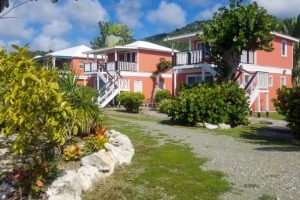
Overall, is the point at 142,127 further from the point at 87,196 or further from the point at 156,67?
the point at 156,67

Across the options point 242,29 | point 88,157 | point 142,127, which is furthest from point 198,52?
point 88,157

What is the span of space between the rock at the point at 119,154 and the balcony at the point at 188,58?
20.2 m

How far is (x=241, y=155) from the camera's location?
11977mm

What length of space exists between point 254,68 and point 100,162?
24.9m

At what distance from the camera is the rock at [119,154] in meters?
10.3

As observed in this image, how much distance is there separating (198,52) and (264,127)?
11330 mm

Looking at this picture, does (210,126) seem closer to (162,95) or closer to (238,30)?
(238,30)

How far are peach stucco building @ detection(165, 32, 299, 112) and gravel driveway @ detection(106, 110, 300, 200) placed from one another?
40.6 ft

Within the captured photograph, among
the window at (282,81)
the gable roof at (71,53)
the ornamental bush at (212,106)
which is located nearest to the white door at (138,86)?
the gable roof at (71,53)

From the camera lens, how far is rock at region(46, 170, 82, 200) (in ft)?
23.6

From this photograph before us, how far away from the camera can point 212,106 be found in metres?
20.2

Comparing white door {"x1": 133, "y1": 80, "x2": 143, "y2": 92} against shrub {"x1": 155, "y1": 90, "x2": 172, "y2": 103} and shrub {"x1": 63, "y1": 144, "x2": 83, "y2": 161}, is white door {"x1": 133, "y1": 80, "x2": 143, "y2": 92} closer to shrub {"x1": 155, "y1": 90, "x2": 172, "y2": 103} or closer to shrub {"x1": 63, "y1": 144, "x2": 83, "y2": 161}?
shrub {"x1": 155, "y1": 90, "x2": 172, "y2": 103}

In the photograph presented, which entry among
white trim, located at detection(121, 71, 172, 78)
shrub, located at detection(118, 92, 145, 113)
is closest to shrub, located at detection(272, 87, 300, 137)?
shrub, located at detection(118, 92, 145, 113)

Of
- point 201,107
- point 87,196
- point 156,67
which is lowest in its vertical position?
point 87,196
